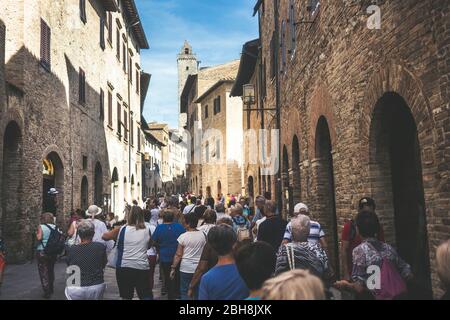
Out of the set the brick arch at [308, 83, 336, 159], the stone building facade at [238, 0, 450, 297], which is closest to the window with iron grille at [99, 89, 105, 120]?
the stone building facade at [238, 0, 450, 297]

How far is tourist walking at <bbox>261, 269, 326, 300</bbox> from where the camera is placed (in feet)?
6.19

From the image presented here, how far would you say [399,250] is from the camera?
623cm

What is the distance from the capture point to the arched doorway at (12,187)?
36.2ft

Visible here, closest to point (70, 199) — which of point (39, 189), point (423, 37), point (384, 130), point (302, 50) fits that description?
point (39, 189)

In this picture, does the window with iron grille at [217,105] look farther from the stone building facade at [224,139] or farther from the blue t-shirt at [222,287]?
the blue t-shirt at [222,287]

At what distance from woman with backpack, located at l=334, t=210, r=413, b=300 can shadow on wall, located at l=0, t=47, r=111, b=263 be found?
8707mm

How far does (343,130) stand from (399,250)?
7.35ft

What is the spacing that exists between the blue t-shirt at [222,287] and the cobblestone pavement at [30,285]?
473 centimetres

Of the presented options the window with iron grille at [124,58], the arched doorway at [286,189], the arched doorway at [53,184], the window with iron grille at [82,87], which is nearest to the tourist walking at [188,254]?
the arched doorway at [286,189]

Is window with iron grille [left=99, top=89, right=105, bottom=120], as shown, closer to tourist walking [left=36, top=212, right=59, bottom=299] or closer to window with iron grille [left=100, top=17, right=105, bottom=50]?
window with iron grille [left=100, top=17, right=105, bottom=50]

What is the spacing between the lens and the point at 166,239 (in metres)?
6.50

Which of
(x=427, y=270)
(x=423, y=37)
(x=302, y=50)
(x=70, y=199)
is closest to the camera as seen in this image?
(x=423, y=37)

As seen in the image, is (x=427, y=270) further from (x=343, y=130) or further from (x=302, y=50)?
(x=302, y=50)

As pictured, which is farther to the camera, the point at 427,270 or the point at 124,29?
the point at 124,29
